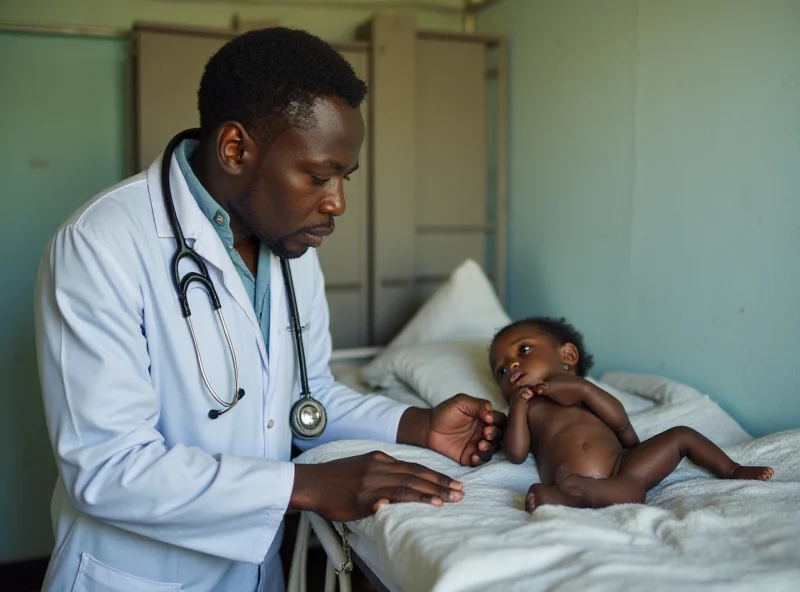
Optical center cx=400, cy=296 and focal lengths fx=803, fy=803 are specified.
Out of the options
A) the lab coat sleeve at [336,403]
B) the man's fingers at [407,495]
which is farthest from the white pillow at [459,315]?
the man's fingers at [407,495]

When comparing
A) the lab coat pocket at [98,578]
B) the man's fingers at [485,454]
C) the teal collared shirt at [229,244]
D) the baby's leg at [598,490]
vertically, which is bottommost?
the lab coat pocket at [98,578]

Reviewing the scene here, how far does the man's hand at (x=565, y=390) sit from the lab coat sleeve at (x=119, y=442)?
0.74 metres

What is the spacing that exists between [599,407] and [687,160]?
89 centimetres

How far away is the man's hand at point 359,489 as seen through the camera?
143 cm

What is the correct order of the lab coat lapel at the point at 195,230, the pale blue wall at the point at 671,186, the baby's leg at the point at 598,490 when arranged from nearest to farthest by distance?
the baby's leg at the point at 598,490 < the lab coat lapel at the point at 195,230 < the pale blue wall at the point at 671,186

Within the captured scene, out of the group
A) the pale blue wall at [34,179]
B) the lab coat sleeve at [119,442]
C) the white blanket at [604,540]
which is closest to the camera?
the white blanket at [604,540]

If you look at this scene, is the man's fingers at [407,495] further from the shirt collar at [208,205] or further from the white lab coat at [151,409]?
the shirt collar at [208,205]

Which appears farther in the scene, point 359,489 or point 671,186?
point 671,186

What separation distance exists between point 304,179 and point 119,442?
59cm

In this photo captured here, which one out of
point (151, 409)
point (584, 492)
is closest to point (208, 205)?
point (151, 409)

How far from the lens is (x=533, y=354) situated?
218cm

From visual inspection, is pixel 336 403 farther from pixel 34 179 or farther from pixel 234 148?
pixel 34 179

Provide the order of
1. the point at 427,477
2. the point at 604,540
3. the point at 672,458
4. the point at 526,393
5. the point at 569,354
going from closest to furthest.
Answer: the point at 604,540
the point at 427,477
the point at 672,458
the point at 526,393
the point at 569,354

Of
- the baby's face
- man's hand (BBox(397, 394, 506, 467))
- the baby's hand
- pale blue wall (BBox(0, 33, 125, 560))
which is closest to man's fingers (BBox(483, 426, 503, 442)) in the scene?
man's hand (BBox(397, 394, 506, 467))
